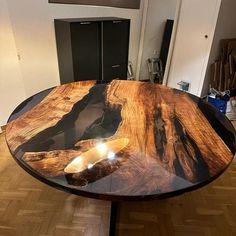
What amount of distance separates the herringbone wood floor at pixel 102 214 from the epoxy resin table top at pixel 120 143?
773 mm

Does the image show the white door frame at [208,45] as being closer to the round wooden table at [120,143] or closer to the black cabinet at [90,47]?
the black cabinet at [90,47]

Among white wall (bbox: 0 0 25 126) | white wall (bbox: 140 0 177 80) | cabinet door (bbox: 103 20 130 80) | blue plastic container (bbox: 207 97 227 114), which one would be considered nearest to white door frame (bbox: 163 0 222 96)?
blue plastic container (bbox: 207 97 227 114)

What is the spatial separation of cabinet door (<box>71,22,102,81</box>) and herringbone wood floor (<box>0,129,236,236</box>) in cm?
146

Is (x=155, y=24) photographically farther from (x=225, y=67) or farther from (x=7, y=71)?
(x=7, y=71)

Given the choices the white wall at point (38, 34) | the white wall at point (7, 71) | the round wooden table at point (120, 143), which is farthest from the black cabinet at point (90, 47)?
the round wooden table at point (120, 143)

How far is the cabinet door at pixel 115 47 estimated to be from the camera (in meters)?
2.78

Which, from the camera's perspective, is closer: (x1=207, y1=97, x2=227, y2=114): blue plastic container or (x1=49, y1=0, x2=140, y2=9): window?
(x1=49, y1=0, x2=140, y2=9): window

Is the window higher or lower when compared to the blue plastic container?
higher

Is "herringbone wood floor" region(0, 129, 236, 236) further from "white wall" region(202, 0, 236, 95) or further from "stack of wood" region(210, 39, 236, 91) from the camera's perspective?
"white wall" region(202, 0, 236, 95)

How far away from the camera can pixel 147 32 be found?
3662mm

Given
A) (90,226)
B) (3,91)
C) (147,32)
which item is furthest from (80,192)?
(147,32)

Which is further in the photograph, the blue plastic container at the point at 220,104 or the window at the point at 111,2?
the blue plastic container at the point at 220,104

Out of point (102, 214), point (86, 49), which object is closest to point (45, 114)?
point (102, 214)

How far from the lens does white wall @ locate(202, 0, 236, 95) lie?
270cm
